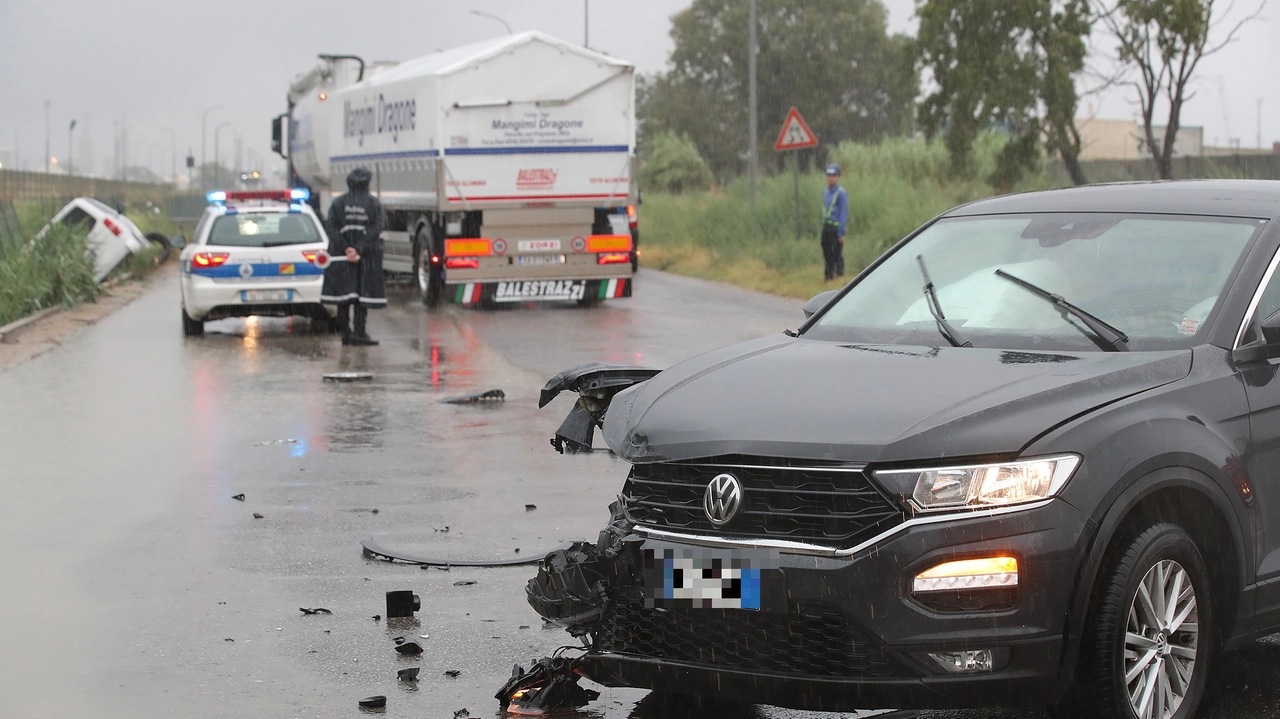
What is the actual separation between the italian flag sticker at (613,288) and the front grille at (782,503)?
18.5m

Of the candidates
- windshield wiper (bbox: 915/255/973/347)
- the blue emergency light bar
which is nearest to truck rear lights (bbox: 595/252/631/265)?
the blue emergency light bar

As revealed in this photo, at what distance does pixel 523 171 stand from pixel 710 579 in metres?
18.9

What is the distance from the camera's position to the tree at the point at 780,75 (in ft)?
254

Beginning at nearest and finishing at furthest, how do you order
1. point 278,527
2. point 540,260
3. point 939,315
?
point 939,315 → point 278,527 → point 540,260

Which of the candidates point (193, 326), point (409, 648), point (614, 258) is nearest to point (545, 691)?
point (409, 648)

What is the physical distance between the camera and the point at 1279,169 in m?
23.1

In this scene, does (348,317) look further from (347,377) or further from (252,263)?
(347,377)

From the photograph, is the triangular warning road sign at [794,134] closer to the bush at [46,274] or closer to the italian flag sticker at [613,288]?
the italian flag sticker at [613,288]

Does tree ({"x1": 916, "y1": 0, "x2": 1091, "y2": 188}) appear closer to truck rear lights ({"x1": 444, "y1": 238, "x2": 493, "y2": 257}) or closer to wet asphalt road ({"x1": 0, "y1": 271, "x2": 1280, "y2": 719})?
truck rear lights ({"x1": 444, "y1": 238, "x2": 493, "y2": 257})

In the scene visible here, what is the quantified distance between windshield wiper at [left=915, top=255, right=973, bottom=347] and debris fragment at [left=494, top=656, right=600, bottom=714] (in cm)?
161

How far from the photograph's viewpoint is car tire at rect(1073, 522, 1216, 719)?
4.06m

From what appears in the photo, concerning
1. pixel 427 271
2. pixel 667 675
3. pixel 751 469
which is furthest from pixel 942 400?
Answer: pixel 427 271

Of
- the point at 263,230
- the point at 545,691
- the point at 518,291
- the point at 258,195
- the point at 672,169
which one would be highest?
the point at 672,169

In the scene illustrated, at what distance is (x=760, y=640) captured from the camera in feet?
13.6
